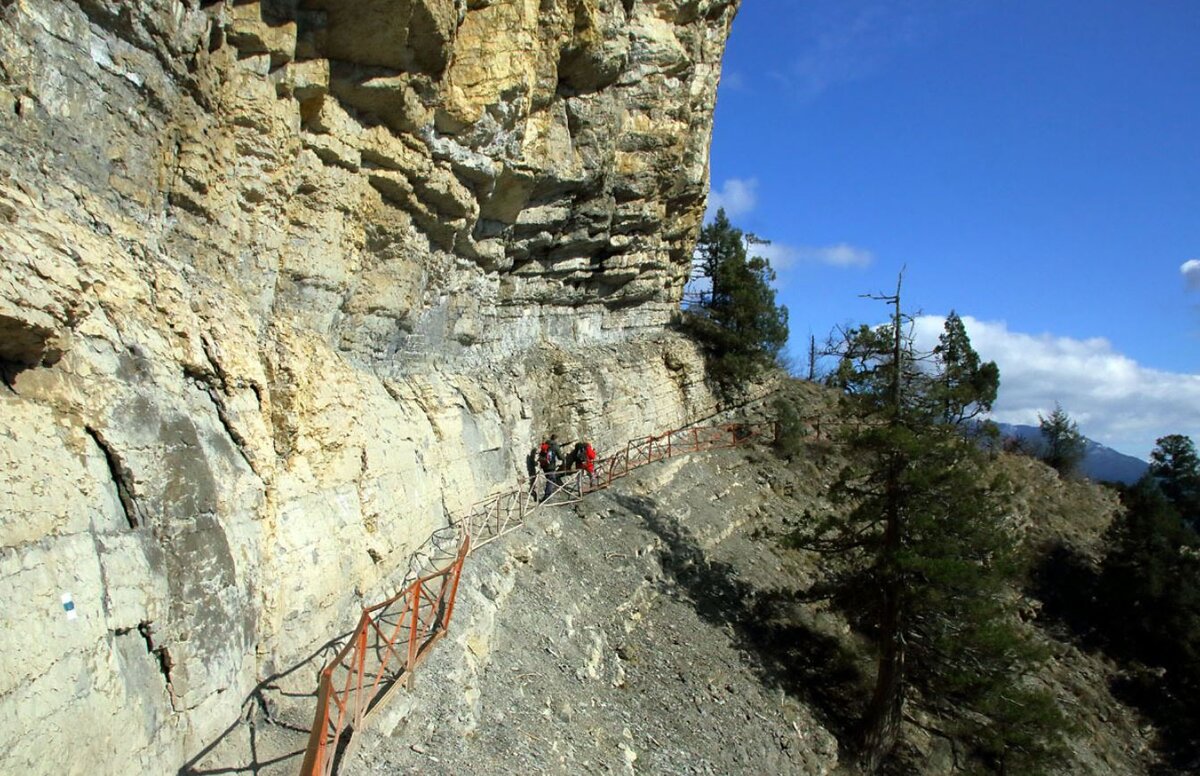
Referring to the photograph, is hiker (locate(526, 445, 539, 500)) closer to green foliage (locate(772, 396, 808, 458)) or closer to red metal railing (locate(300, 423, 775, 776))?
red metal railing (locate(300, 423, 775, 776))

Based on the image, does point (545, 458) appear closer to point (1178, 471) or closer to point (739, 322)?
point (739, 322)

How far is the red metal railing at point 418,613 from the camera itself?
21.2 feet

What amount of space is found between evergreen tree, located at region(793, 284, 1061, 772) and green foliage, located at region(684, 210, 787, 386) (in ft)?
42.5

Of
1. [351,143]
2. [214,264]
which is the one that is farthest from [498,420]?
[214,264]

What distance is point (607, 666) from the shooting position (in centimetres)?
1274

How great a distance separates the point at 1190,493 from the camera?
3562 centimetres

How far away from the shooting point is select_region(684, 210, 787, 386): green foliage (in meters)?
29.3

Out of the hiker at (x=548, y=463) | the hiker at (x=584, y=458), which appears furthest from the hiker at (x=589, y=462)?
the hiker at (x=548, y=463)

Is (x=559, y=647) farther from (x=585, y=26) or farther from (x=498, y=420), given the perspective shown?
(x=585, y=26)

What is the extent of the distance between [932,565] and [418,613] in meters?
10.0

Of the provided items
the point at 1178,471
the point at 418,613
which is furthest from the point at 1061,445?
the point at 418,613

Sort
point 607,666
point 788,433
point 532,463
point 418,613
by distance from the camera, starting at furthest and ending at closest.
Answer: point 788,433 < point 532,463 < point 607,666 < point 418,613

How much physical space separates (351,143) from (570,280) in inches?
445

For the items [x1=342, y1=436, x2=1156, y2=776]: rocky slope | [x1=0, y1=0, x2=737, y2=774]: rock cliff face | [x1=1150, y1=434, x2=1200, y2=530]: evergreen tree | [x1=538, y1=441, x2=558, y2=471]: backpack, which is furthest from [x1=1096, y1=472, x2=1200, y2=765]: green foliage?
[x1=0, y1=0, x2=737, y2=774]: rock cliff face
